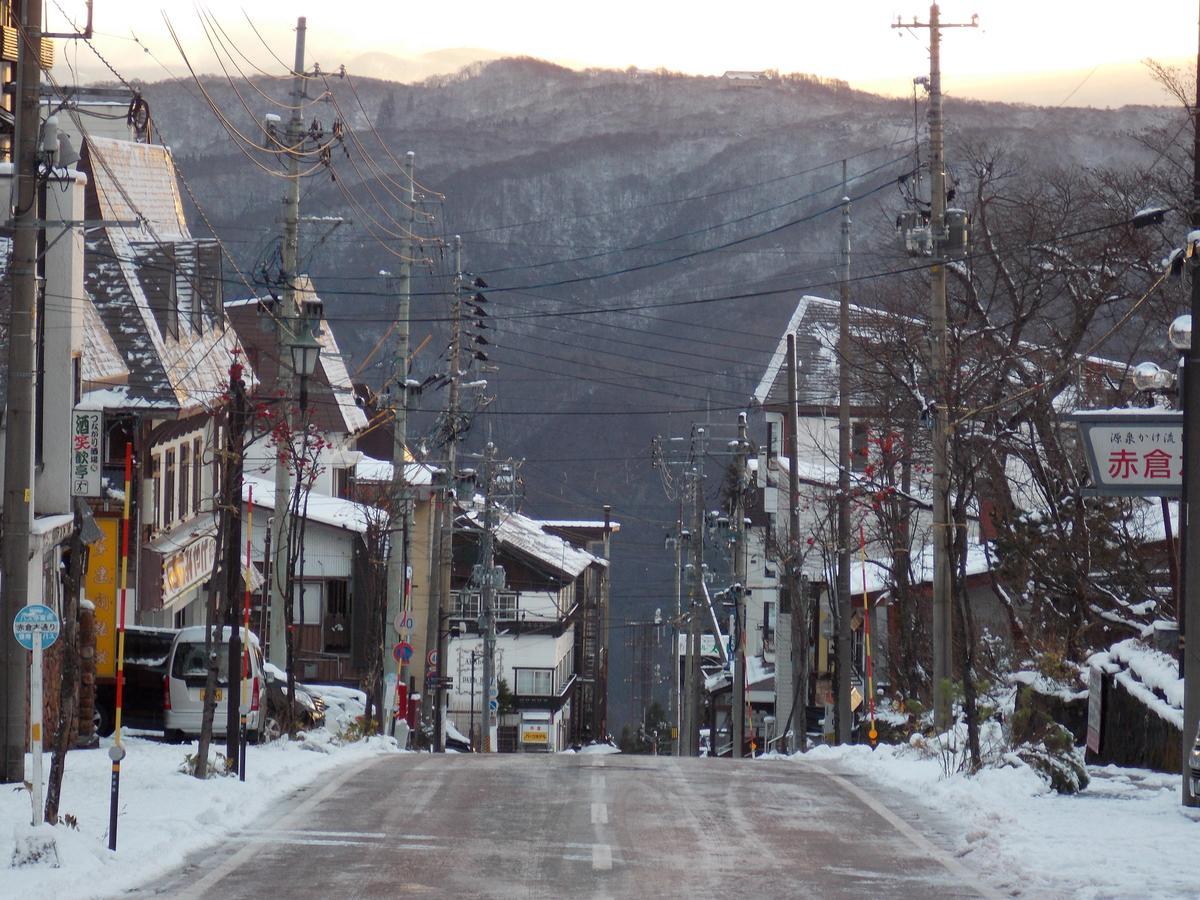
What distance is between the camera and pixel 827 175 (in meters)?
Result: 131

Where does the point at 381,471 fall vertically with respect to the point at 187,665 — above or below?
above

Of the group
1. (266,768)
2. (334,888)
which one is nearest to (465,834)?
(334,888)

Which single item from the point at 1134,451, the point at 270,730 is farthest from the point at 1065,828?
the point at 270,730

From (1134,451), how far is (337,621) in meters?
36.0

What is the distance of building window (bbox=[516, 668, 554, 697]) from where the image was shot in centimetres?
6481

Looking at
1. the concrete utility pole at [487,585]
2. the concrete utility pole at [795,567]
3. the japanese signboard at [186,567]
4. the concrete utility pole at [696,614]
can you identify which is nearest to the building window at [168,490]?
the japanese signboard at [186,567]

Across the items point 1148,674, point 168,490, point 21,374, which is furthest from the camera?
point 168,490

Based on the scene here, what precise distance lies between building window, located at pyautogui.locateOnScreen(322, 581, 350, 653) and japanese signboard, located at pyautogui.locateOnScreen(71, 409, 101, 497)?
2590 centimetres

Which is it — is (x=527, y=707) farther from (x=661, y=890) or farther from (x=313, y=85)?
(x=661, y=890)

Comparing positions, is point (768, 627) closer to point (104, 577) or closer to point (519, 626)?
point (519, 626)

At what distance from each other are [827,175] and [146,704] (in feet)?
364

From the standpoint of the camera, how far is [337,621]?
49.3 m

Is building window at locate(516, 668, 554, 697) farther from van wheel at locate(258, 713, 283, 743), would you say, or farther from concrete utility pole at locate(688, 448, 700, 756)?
van wheel at locate(258, 713, 283, 743)

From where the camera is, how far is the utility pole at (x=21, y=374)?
1524cm
